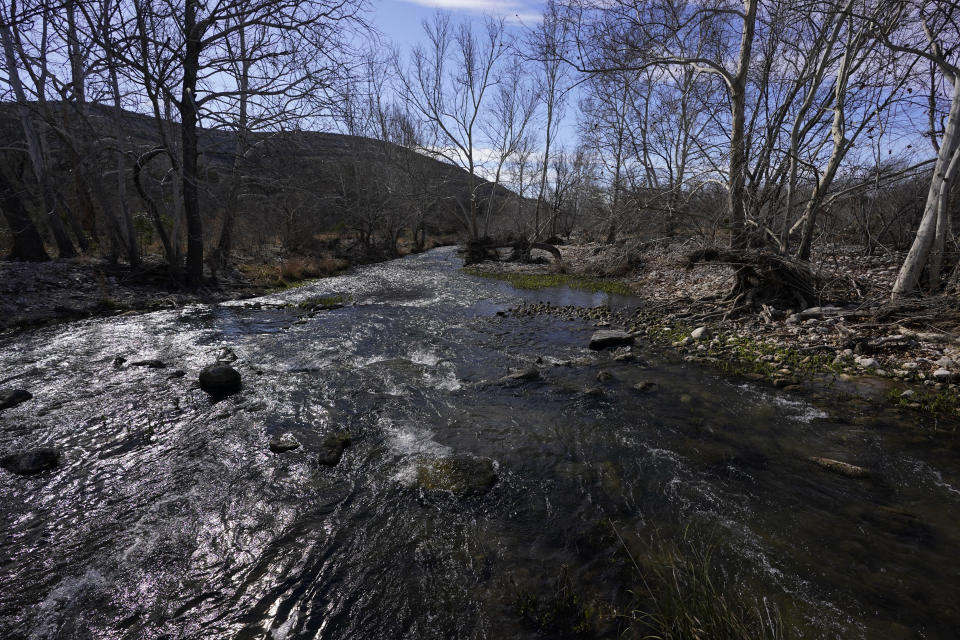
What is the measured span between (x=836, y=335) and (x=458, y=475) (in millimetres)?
6872

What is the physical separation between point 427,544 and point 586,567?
1.21m

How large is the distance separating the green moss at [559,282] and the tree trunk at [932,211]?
22.6ft

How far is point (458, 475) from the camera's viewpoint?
3865mm

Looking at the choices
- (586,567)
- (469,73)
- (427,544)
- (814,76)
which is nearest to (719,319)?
(814,76)

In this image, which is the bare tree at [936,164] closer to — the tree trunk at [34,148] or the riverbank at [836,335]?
the riverbank at [836,335]

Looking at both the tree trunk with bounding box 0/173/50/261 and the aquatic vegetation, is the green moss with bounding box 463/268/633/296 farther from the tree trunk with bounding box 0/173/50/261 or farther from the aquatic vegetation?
the tree trunk with bounding box 0/173/50/261

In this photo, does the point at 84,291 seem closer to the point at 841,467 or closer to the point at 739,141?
the point at 841,467

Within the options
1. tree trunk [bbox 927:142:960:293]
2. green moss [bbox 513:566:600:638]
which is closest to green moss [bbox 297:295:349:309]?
green moss [bbox 513:566:600:638]

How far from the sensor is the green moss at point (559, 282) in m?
14.0

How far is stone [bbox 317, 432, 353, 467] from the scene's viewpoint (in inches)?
159

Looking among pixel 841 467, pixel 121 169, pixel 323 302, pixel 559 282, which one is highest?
pixel 121 169

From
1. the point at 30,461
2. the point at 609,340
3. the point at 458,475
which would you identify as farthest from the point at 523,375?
the point at 30,461

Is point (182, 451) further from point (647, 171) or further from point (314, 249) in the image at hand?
point (647, 171)

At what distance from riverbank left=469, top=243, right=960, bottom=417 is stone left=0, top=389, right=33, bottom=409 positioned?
8909mm
